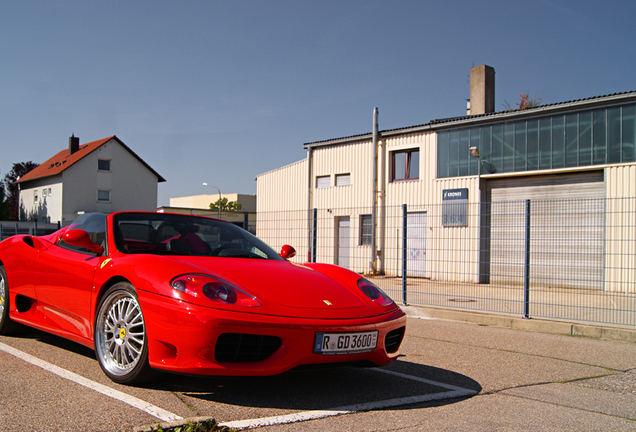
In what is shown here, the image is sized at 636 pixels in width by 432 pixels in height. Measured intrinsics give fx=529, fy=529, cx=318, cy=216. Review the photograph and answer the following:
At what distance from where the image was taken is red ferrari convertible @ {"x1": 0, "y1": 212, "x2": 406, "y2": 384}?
10.1ft

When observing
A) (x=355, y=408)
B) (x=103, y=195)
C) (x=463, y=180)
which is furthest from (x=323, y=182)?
(x=103, y=195)

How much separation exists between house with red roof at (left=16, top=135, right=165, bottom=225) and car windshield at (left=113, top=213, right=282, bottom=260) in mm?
42587

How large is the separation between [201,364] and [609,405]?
8.91 ft

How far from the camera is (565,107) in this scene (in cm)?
1573

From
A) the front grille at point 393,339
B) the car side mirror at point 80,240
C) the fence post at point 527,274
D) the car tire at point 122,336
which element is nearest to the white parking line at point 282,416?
the car tire at point 122,336

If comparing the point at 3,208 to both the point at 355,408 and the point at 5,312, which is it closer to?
the point at 5,312

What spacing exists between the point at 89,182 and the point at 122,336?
46.3m

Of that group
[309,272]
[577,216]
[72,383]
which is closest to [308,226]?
[577,216]

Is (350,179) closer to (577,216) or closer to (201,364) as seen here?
(577,216)

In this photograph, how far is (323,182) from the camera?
75.8 feet

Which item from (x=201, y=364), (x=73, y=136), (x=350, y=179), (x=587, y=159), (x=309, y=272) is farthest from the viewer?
(x=73, y=136)

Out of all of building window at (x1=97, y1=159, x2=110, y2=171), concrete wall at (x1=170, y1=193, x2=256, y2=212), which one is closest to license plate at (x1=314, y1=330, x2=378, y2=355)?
building window at (x1=97, y1=159, x2=110, y2=171)

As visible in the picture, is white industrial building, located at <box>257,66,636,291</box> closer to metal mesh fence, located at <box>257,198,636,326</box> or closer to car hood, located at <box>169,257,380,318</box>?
metal mesh fence, located at <box>257,198,636,326</box>

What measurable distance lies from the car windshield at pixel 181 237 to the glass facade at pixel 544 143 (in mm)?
13836
